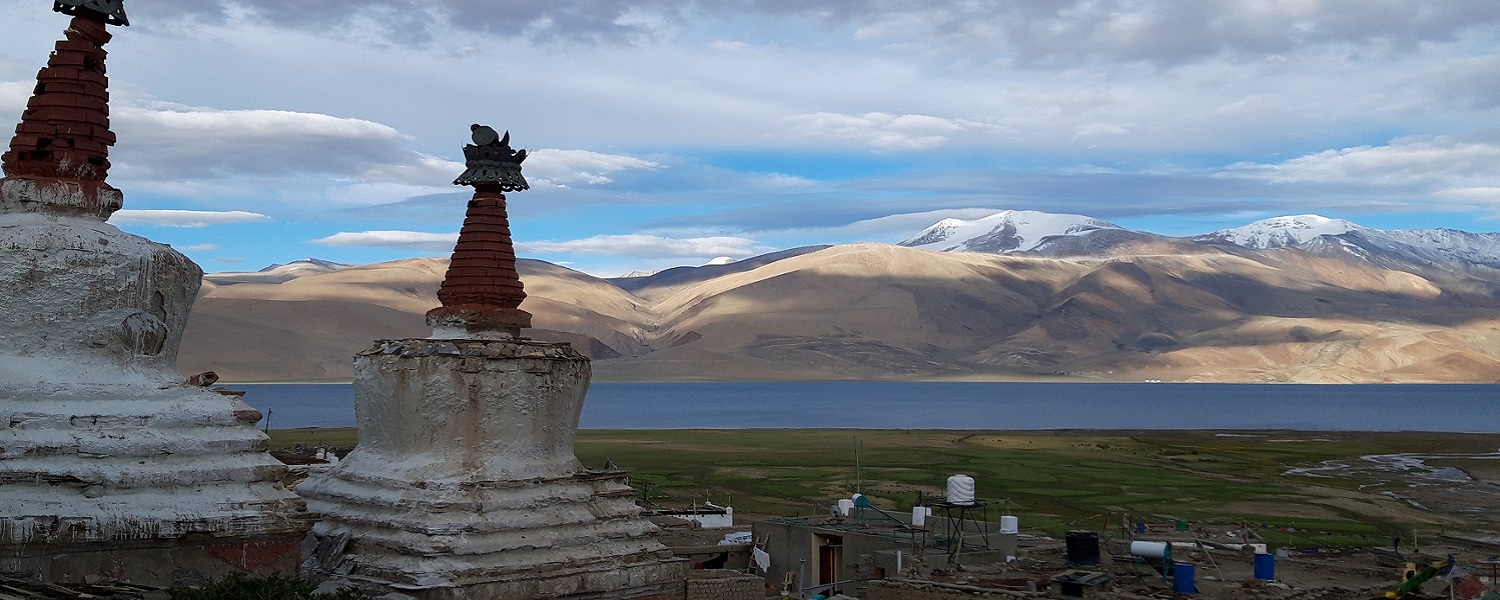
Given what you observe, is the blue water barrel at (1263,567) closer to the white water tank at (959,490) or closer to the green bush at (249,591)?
the white water tank at (959,490)

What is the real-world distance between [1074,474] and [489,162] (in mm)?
53591

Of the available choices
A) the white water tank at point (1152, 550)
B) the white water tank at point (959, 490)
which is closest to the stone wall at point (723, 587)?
the white water tank at point (959, 490)

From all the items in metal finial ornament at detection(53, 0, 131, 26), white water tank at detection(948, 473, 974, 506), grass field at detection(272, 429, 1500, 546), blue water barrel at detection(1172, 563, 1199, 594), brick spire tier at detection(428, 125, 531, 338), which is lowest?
grass field at detection(272, 429, 1500, 546)

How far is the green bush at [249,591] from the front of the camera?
46.9 feet

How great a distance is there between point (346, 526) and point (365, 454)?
129 cm

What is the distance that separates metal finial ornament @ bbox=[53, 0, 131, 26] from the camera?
17297mm

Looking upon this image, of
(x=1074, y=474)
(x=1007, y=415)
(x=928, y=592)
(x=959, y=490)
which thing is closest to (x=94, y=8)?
(x=928, y=592)

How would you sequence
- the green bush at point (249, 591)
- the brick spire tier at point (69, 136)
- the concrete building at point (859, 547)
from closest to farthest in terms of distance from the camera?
the green bush at point (249, 591) < the brick spire tier at point (69, 136) < the concrete building at point (859, 547)

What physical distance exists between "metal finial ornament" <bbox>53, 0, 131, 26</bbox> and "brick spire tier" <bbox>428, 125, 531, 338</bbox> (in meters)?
5.88

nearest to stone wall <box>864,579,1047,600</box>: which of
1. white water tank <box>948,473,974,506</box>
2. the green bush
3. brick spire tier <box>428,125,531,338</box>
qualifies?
white water tank <box>948,473,974,506</box>

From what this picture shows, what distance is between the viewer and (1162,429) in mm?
129125

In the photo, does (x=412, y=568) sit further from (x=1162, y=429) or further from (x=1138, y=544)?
(x=1162, y=429)

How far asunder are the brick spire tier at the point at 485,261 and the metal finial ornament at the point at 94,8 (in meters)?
5.88

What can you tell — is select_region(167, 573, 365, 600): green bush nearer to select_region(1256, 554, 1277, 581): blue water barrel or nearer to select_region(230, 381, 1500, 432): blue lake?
select_region(1256, 554, 1277, 581): blue water barrel
